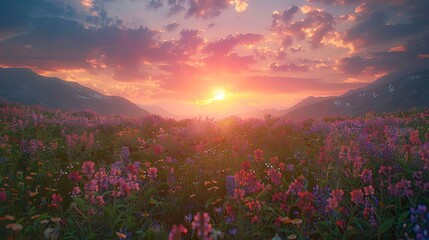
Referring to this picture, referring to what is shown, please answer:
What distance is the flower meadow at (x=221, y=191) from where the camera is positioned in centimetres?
400

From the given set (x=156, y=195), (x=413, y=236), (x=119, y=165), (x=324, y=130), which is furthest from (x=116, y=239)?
(x=324, y=130)

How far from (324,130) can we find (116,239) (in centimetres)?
1132

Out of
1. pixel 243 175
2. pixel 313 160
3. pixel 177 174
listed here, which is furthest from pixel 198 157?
pixel 243 175

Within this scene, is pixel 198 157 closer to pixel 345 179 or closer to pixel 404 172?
pixel 345 179

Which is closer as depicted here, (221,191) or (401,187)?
(401,187)

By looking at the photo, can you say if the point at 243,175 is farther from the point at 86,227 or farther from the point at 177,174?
the point at 177,174

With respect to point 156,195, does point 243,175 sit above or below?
above

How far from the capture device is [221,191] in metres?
6.45

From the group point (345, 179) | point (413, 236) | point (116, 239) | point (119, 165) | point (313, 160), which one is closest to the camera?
point (413, 236)

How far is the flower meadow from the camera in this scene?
4.00 meters

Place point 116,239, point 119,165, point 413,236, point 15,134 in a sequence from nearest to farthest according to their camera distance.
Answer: point 413,236, point 116,239, point 119,165, point 15,134

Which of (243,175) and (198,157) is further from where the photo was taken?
(198,157)

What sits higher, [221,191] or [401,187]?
[401,187]

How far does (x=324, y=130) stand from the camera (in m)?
13.8
